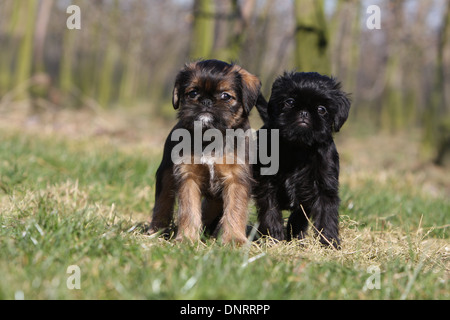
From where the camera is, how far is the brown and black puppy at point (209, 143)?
3.86m

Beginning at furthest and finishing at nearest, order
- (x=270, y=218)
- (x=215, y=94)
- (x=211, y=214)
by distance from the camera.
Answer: (x=211, y=214) < (x=270, y=218) < (x=215, y=94)

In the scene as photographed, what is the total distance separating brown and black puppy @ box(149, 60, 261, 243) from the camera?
386 cm

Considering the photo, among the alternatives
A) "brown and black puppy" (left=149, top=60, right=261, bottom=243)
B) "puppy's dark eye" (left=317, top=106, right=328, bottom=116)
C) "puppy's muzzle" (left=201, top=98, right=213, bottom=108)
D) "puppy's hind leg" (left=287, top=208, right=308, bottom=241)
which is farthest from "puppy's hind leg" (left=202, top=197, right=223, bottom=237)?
"puppy's dark eye" (left=317, top=106, right=328, bottom=116)

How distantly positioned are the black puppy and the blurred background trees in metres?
1.95

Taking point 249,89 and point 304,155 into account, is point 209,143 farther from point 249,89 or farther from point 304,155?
point 304,155

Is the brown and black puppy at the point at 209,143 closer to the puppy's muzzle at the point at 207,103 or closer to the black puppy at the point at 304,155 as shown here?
the puppy's muzzle at the point at 207,103

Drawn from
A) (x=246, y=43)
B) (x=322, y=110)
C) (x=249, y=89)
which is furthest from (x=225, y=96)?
(x=246, y=43)

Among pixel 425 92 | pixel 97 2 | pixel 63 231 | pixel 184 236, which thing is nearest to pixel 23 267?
pixel 63 231

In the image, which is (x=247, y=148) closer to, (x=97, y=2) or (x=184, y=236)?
(x=184, y=236)

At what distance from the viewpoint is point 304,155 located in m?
4.17

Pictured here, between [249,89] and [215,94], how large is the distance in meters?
0.31

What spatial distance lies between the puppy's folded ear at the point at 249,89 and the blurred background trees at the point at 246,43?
193cm

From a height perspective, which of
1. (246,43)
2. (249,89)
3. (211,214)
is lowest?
(211,214)
